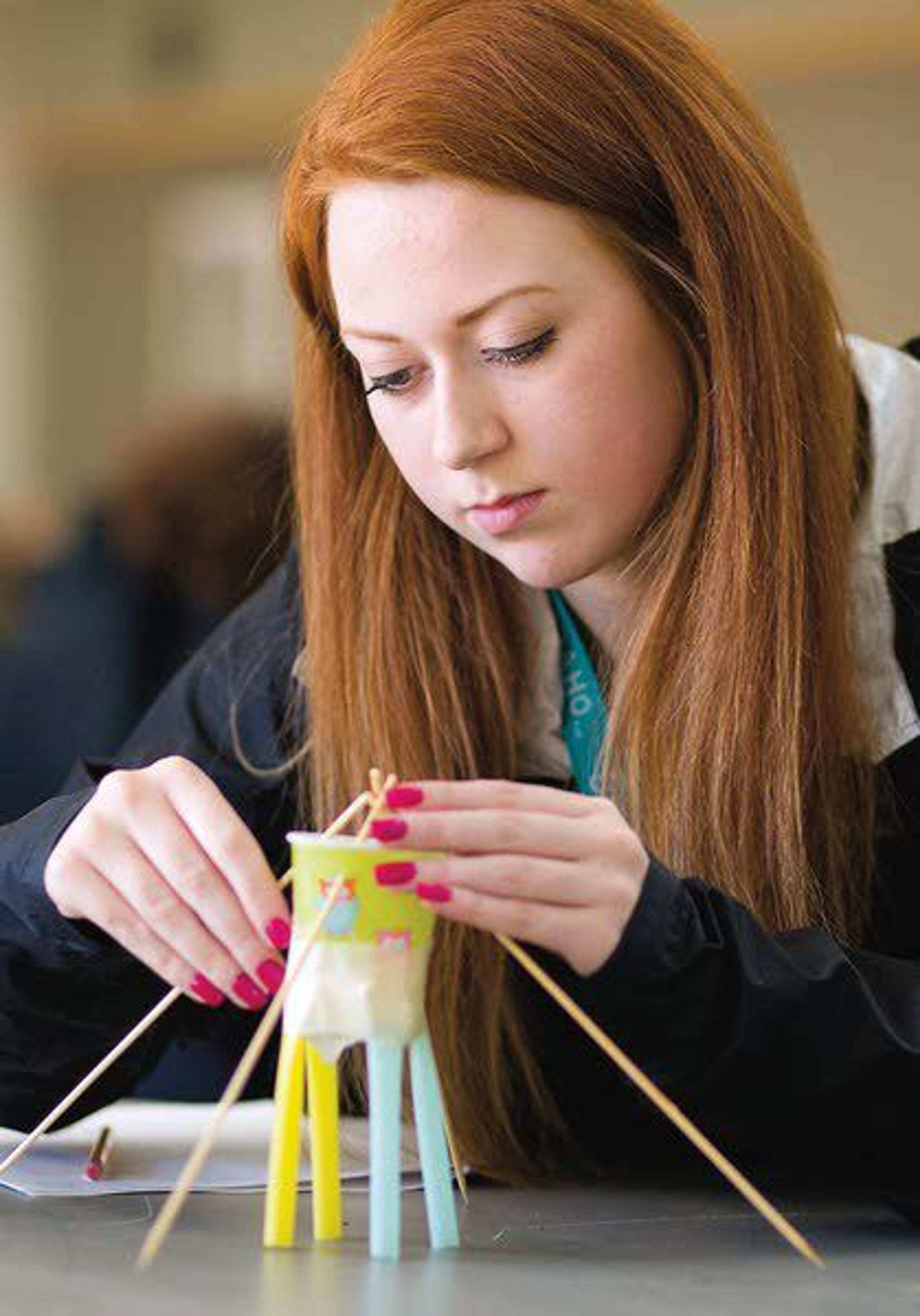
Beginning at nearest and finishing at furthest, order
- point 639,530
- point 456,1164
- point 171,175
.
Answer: point 456,1164, point 639,530, point 171,175

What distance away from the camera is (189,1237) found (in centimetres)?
109

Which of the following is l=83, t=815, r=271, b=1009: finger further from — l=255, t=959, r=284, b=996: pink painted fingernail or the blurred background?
the blurred background

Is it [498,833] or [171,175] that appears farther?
[171,175]

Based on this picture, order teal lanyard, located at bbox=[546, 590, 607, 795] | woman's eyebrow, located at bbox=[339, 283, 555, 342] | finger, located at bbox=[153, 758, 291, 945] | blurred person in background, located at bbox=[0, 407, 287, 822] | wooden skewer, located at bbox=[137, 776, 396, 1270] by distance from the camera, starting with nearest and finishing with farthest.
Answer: wooden skewer, located at bbox=[137, 776, 396, 1270] < finger, located at bbox=[153, 758, 291, 945] < woman's eyebrow, located at bbox=[339, 283, 555, 342] < teal lanyard, located at bbox=[546, 590, 607, 795] < blurred person in background, located at bbox=[0, 407, 287, 822]

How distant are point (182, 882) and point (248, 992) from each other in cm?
6

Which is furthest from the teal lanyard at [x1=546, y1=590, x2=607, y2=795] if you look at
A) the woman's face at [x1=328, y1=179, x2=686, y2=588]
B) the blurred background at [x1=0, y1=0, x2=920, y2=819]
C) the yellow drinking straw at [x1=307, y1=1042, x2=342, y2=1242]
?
the blurred background at [x1=0, y1=0, x2=920, y2=819]

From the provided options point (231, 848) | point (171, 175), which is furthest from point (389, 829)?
point (171, 175)

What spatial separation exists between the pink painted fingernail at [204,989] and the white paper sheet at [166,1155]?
103 millimetres

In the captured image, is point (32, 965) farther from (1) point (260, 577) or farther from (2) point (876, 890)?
(1) point (260, 577)

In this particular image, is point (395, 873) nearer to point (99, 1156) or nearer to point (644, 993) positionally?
point (644, 993)

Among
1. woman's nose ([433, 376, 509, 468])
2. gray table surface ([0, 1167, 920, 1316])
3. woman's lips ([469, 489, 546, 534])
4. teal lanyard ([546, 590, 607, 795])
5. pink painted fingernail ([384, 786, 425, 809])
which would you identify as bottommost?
gray table surface ([0, 1167, 920, 1316])

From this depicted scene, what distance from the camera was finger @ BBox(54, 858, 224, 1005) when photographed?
3.60 feet

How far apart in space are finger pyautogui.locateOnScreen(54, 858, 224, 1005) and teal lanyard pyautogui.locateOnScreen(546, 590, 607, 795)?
1.20ft

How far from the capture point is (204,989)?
1.10 metres
